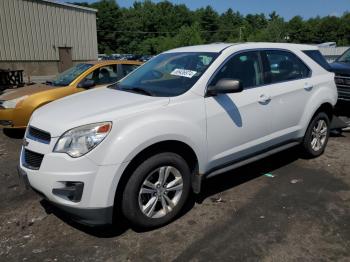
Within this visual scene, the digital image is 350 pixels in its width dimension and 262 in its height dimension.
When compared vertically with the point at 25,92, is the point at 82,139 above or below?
above

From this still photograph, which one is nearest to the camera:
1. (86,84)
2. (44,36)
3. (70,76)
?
(86,84)

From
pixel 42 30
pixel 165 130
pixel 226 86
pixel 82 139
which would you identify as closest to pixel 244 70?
pixel 226 86

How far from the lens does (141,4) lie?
392 ft

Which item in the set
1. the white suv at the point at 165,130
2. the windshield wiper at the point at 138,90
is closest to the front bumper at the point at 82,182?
the white suv at the point at 165,130

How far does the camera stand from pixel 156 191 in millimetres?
3439

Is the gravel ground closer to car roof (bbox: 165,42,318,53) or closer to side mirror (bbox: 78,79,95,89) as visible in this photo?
car roof (bbox: 165,42,318,53)

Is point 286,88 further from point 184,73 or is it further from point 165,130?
point 165,130

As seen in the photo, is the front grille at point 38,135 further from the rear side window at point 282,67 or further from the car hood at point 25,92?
the car hood at point 25,92

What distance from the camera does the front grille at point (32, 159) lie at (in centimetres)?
322

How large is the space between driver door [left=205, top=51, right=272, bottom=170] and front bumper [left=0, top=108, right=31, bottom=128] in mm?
4523

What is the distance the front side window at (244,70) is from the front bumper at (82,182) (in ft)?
5.31

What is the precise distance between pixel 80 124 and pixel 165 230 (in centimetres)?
135

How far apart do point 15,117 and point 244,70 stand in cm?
478

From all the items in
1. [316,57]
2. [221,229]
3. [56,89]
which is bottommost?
[221,229]
